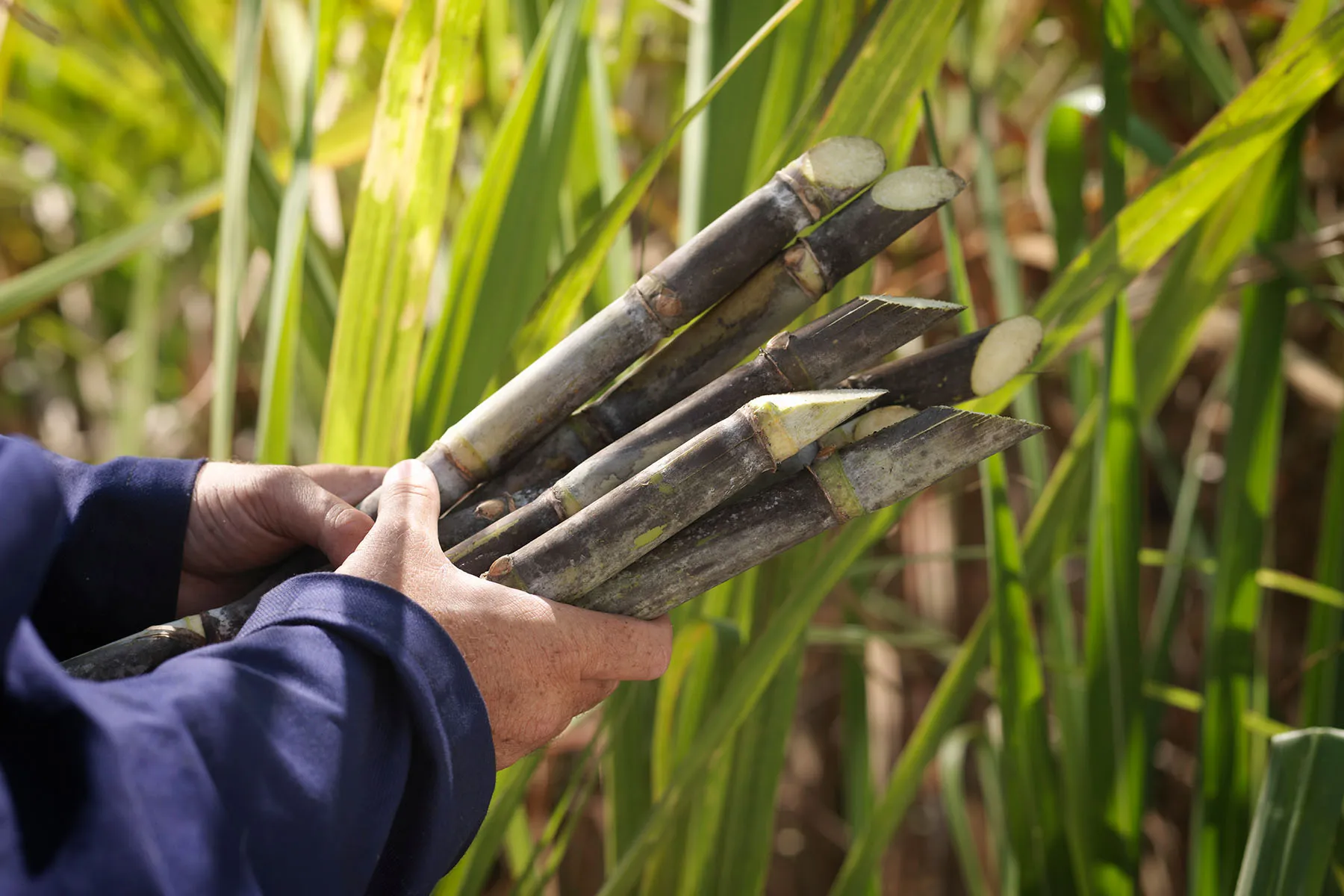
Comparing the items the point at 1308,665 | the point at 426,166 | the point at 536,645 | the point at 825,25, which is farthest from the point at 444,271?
the point at 1308,665

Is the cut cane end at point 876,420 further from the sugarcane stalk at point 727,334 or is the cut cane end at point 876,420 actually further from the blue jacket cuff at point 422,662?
the blue jacket cuff at point 422,662

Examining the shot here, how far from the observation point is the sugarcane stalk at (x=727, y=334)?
38 cm

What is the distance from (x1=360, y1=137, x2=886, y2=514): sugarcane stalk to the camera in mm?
382

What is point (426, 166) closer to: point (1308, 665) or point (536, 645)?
point (536, 645)

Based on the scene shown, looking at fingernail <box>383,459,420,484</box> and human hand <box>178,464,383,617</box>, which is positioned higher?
fingernail <box>383,459,420,484</box>

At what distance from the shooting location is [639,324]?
1.32 feet

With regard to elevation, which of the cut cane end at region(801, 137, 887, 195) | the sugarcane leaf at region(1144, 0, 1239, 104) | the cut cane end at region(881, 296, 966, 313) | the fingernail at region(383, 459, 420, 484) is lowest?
the fingernail at region(383, 459, 420, 484)

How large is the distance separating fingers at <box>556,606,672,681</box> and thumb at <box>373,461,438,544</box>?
6cm

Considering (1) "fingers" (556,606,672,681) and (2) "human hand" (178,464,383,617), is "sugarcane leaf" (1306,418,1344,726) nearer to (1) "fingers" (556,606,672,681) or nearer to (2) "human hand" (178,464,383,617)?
(1) "fingers" (556,606,672,681)

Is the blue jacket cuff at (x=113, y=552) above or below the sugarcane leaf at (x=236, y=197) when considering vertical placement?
below

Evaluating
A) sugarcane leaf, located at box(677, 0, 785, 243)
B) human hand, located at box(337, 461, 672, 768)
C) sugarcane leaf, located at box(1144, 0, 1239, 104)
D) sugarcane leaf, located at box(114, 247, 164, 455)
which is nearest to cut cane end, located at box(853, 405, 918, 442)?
human hand, located at box(337, 461, 672, 768)

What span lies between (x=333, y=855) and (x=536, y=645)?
101mm

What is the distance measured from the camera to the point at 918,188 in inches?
14.7

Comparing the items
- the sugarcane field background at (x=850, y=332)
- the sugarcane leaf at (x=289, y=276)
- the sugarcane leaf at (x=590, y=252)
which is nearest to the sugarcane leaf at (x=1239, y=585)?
the sugarcane field background at (x=850, y=332)
